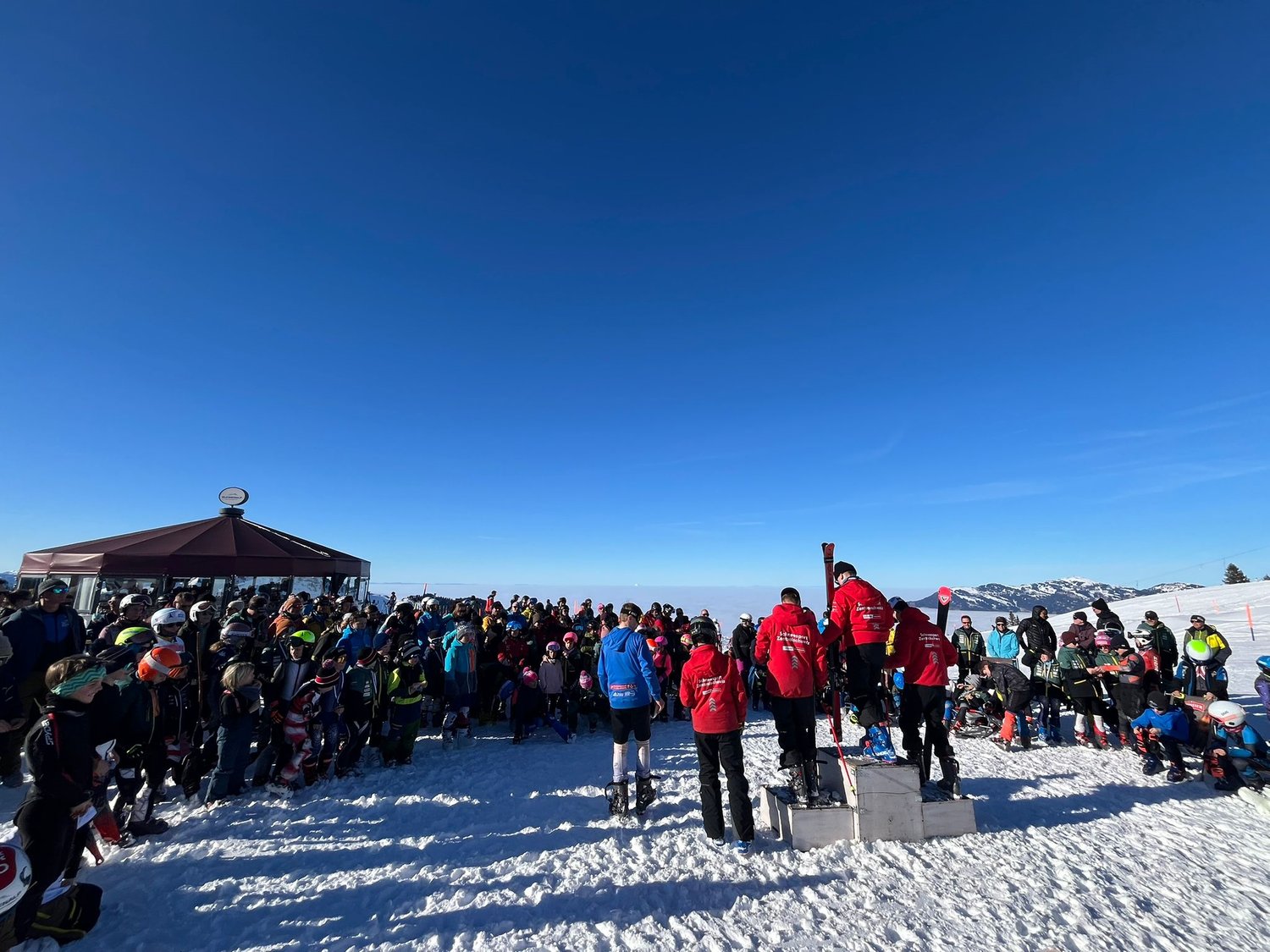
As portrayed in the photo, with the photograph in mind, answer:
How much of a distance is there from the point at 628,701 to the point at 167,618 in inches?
216

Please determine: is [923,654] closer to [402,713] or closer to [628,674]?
[628,674]

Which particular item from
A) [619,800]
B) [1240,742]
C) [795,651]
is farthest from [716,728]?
[1240,742]

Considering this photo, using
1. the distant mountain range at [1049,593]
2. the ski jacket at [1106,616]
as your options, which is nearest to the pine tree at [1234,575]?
the distant mountain range at [1049,593]

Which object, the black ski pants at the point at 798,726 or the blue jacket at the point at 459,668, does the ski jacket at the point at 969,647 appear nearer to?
the black ski pants at the point at 798,726

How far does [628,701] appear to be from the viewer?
6.14 metres

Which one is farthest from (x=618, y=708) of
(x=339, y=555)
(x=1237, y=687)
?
(x=339, y=555)

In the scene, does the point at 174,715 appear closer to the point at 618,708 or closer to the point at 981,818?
the point at 618,708

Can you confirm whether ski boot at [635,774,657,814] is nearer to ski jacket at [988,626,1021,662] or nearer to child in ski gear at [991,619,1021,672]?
child in ski gear at [991,619,1021,672]

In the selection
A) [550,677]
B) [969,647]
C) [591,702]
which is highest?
[969,647]

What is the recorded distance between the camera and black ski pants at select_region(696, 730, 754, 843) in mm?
5051

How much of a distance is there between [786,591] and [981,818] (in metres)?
3.33

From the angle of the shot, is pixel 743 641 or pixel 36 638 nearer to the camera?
pixel 36 638

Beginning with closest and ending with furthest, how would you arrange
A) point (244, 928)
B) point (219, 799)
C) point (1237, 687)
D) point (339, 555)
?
point (244, 928)
point (219, 799)
point (1237, 687)
point (339, 555)

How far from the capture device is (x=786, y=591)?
591 cm
